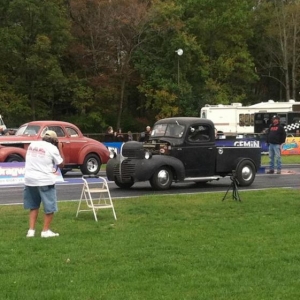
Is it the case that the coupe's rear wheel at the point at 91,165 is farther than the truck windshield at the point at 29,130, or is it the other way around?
the coupe's rear wheel at the point at 91,165

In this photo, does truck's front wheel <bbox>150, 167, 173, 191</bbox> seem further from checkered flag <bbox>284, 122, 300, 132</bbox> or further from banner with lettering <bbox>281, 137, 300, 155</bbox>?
checkered flag <bbox>284, 122, 300, 132</bbox>

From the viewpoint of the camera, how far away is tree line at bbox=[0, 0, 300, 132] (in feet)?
160

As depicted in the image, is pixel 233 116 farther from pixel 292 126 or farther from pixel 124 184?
pixel 124 184

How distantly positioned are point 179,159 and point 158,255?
9652 millimetres

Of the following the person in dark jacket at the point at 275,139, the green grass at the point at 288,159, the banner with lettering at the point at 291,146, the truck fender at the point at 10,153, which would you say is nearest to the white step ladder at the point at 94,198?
the truck fender at the point at 10,153

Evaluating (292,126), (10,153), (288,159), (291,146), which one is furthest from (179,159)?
(292,126)

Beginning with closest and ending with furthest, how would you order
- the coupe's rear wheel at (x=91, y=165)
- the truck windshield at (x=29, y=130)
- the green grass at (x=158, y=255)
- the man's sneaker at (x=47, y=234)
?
1. the green grass at (x=158, y=255)
2. the man's sneaker at (x=47, y=234)
3. the truck windshield at (x=29, y=130)
4. the coupe's rear wheel at (x=91, y=165)

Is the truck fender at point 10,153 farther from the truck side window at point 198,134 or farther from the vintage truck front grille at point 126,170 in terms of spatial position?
the truck side window at point 198,134

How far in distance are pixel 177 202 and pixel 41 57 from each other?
1394 inches

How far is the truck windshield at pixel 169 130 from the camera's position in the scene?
18922mm

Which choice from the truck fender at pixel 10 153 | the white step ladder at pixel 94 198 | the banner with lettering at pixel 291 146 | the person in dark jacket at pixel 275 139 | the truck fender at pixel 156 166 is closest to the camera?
the white step ladder at pixel 94 198

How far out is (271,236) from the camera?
1049cm

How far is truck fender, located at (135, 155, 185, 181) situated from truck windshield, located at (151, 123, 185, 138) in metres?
0.91

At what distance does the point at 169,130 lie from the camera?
19.2 m
